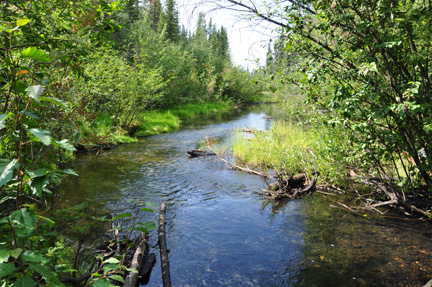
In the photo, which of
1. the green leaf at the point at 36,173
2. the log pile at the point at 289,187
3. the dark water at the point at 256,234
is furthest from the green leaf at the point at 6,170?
the log pile at the point at 289,187

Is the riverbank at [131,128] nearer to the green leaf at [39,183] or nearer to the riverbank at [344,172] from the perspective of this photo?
the riverbank at [344,172]

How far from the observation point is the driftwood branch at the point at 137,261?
396cm

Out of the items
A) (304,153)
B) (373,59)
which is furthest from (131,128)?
(373,59)

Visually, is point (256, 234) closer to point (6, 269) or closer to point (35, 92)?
point (6, 269)

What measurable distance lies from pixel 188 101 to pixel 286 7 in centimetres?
2840

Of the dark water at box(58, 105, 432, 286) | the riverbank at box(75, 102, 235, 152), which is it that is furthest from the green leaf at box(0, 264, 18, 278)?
the riverbank at box(75, 102, 235, 152)

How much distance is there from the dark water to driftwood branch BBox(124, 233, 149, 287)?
355 millimetres

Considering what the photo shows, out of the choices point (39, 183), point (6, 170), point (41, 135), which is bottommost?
point (39, 183)

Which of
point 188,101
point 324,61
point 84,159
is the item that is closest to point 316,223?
point 324,61

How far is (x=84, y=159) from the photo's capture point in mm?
11875

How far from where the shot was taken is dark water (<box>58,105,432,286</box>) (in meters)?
4.75

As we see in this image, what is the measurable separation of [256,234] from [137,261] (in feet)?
8.94

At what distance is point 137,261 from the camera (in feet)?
14.7

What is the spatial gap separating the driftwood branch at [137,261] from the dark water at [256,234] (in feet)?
1.16
